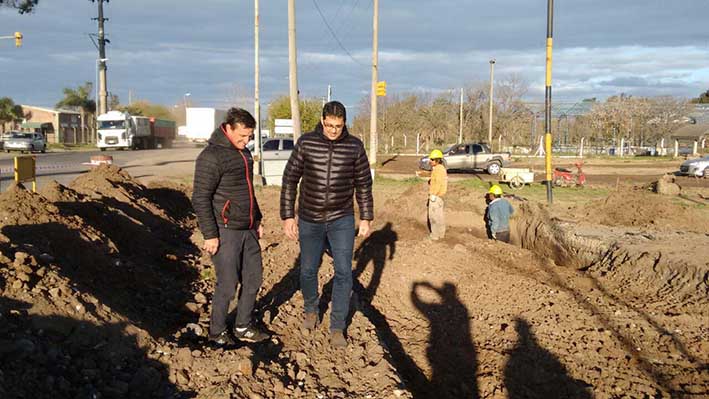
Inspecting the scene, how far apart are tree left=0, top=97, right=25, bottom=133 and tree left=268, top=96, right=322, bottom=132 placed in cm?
2842

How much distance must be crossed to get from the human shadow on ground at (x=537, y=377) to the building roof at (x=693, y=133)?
53904 millimetres

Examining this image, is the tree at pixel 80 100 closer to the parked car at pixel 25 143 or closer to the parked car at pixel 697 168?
the parked car at pixel 25 143

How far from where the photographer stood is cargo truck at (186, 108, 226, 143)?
55188mm

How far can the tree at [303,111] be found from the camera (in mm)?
50656

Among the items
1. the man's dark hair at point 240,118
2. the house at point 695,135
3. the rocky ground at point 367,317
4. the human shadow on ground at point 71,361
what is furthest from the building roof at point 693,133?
the human shadow on ground at point 71,361

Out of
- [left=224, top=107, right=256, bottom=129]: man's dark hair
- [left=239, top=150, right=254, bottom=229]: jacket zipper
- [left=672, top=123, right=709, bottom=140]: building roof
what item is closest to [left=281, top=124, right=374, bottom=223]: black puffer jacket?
[left=239, top=150, right=254, bottom=229]: jacket zipper

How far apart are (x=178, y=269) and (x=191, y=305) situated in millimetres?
2146

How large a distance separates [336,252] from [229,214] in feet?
3.03

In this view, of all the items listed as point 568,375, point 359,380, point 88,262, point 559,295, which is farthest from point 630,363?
point 88,262

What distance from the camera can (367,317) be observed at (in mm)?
6613

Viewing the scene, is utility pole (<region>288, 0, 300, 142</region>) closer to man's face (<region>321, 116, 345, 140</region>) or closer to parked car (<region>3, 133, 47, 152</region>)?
man's face (<region>321, 116, 345, 140</region>)

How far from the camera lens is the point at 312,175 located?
16.5 ft

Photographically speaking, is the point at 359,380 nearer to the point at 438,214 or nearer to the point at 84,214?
the point at 84,214

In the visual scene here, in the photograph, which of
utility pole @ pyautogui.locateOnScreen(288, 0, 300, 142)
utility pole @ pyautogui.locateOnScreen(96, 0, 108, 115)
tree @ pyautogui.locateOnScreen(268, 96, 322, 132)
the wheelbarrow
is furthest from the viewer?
tree @ pyautogui.locateOnScreen(268, 96, 322, 132)
